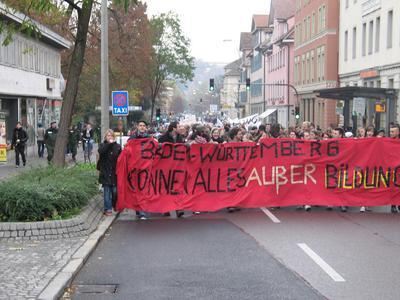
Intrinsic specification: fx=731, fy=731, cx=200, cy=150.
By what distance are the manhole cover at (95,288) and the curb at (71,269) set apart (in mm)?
133

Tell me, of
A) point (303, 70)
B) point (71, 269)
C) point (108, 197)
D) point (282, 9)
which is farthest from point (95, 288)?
point (282, 9)

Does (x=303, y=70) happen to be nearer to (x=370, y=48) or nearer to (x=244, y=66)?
(x=370, y=48)

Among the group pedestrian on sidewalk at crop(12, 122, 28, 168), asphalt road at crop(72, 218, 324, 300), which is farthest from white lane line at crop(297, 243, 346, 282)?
pedestrian on sidewalk at crop(12, 122, 28, 168)

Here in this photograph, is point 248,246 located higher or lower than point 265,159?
lower

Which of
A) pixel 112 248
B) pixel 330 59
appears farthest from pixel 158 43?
pixel 112 248

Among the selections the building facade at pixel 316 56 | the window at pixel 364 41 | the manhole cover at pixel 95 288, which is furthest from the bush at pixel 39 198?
the building facade at pixel 316 56

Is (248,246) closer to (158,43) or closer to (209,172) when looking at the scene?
(209,172)

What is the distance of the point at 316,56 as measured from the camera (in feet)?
192

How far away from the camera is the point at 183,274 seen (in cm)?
858

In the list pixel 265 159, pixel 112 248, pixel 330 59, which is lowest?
pixel 112 248

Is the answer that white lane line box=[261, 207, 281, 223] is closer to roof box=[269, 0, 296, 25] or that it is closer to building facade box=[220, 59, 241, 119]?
roof box=[269, 0, 296, 25]

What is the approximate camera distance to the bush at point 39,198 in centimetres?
1108

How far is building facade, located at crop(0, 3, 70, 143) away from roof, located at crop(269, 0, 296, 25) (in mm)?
37022

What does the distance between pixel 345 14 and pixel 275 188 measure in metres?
38.2
